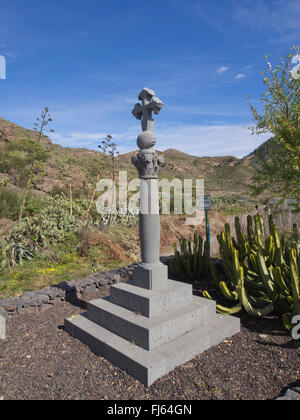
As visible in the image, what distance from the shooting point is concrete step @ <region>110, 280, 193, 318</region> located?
3.41 meters

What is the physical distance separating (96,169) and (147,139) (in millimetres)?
7214

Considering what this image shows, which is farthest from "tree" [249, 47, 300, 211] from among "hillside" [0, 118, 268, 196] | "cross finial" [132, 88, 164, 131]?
"cross finial" [132, 88, 164, 131]

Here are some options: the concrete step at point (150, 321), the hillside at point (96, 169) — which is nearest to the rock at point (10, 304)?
the concrete step at point (150, 321)

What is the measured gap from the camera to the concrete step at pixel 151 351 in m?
2.85

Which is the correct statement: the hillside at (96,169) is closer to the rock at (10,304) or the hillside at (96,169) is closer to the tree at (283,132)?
the tree at (283,132)

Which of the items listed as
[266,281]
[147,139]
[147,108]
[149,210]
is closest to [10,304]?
[149,210]

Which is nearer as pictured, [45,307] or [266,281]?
[266,281]

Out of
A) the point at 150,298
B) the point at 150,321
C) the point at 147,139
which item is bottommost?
the point at 150,321

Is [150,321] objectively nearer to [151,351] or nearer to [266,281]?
[151,351]

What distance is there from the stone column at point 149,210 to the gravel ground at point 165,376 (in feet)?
3.72

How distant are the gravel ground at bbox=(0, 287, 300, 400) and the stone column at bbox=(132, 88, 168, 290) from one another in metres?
1.13

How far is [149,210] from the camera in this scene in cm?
372

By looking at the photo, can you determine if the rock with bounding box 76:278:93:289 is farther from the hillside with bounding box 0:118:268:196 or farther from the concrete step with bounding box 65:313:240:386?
the hillside with bounding box 0:118:268:196
